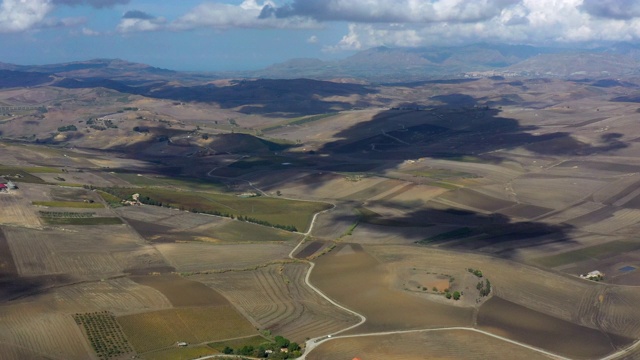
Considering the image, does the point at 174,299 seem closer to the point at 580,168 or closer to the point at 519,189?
the point at 519,189

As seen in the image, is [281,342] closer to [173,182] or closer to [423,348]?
[423,348]

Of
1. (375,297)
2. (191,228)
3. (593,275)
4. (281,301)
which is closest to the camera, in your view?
(281,301)

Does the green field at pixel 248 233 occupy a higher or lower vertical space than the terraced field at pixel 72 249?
lower

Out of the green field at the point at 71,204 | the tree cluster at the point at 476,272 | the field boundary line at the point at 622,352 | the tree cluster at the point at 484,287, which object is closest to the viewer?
the field boundary line at the point at 622,352

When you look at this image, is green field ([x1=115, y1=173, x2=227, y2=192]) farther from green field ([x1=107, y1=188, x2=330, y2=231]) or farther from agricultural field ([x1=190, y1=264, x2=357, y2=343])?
agricultural field ([x1=190, y1=264, x2=357, y2=343])

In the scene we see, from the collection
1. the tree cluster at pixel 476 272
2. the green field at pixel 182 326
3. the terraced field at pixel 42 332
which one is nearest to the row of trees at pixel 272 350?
the green field at pixel 182 326

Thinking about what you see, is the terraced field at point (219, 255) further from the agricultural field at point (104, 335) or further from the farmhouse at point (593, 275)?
the farmhouse at point (593, 275)

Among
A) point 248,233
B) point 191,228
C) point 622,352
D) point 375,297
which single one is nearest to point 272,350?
point 375,297
